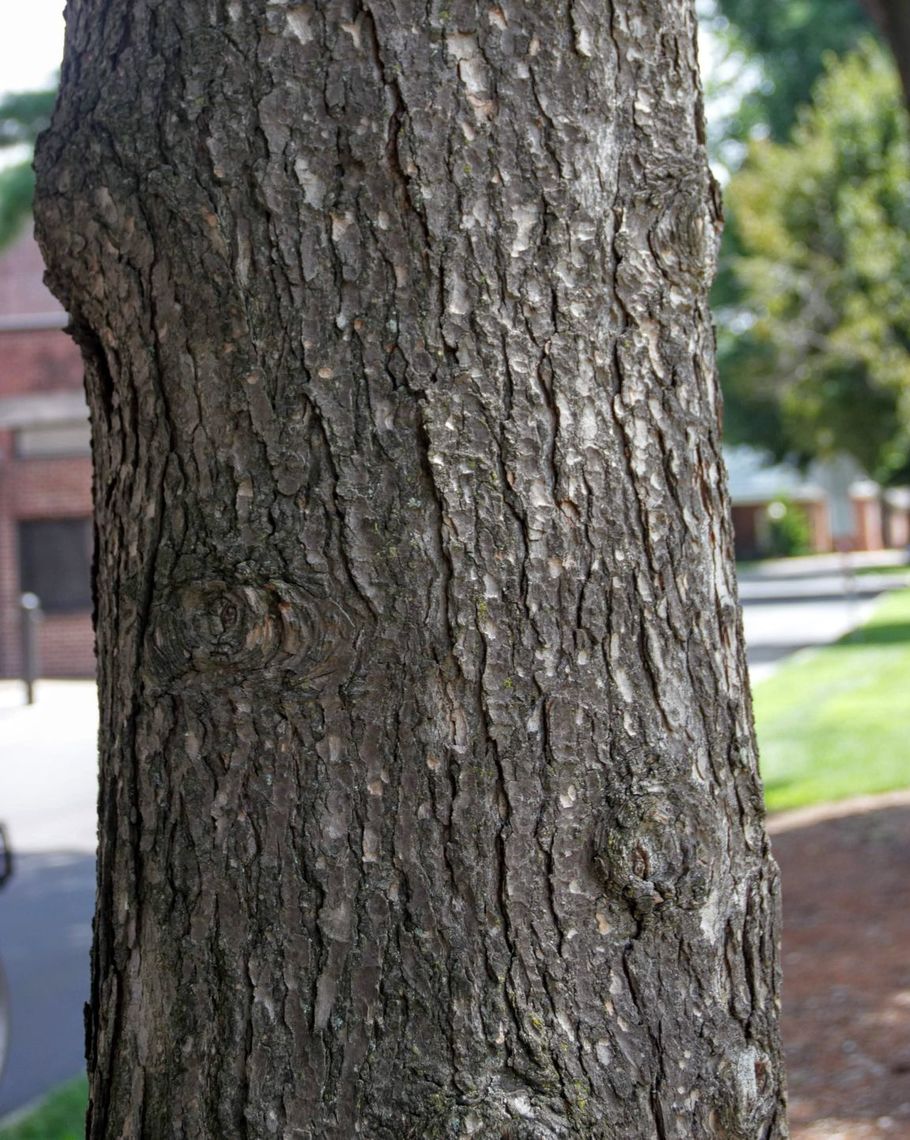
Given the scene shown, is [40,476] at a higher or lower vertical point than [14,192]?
lower

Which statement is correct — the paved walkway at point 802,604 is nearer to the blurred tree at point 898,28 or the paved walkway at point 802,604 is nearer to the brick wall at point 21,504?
the blurred tree at point 898,28

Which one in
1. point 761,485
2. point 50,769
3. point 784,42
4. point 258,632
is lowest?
point 50,769

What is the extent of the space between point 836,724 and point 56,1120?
9750 mm

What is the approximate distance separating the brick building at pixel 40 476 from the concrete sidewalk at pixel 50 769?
6.20 feet

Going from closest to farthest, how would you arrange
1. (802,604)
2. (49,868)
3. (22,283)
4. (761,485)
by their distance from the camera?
(49,868) → (22,283) → (802,604) → (761,485)

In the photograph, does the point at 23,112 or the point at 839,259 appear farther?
the point at 839,259

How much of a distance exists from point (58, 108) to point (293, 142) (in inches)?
16.3

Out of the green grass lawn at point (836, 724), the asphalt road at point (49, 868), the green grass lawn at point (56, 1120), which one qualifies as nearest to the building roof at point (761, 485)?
the asphalt road at point (49, 868)

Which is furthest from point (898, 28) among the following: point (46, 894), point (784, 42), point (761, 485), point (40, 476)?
point (761, 485)

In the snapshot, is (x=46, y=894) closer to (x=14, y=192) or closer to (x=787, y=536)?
(x=14, y=192)

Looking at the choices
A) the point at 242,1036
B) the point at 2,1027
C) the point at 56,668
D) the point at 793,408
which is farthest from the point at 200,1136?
the point at 793,408

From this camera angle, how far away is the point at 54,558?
20.0m

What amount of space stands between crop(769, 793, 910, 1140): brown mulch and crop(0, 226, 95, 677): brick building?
13.3 meters

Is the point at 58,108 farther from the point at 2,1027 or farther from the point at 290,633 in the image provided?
the point at 2,1027
